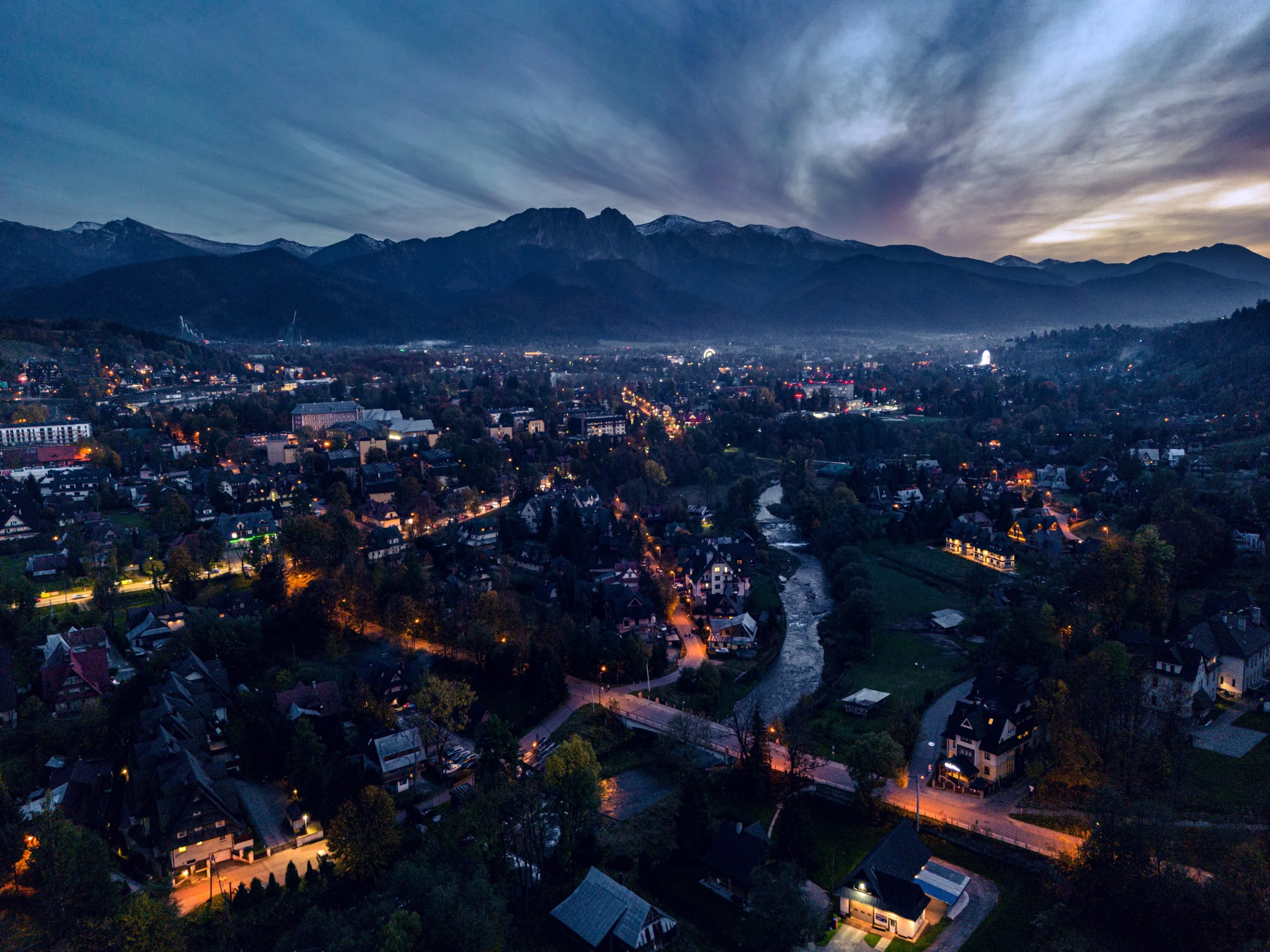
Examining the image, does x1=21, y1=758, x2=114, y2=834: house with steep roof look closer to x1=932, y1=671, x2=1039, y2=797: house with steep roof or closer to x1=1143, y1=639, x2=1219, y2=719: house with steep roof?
x1=932, y1=671, x2=1039, y2=797: house with steep roof

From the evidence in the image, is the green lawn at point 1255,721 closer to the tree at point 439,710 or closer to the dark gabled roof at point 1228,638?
the dark gabled roof at point 1228,638

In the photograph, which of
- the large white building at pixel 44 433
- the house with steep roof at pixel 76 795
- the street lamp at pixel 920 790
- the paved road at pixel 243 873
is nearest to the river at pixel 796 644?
the street lamp at pixel 920 790

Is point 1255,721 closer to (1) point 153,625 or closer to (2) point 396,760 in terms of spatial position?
(2) point 396,760

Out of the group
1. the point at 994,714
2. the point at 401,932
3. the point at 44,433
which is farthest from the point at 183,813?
the point at 44,433

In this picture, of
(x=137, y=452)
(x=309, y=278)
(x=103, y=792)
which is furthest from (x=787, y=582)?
(x=309, y=278)

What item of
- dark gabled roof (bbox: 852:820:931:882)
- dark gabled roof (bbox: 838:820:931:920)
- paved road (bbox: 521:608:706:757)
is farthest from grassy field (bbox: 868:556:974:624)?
dark gabled roof (bbox: 838:820:931:920)

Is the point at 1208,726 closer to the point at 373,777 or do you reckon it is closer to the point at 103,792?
the point at 373,777
